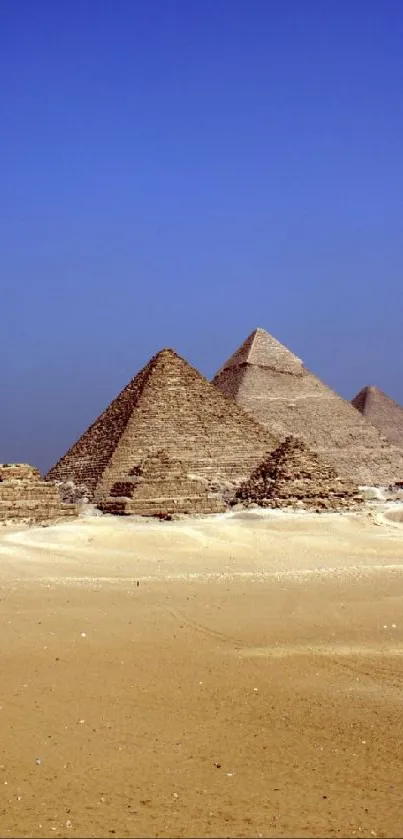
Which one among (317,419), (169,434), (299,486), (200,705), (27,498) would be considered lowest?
(200,705)

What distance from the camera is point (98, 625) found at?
286 inches

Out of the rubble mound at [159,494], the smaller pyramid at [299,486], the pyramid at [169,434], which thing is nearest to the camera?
the rubble mound at [159,494]

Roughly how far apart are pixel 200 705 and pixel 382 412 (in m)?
55.3

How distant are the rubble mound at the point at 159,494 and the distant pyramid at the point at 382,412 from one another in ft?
115

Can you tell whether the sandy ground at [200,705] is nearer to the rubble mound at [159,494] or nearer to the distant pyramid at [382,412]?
the rubble mound at [159,494]

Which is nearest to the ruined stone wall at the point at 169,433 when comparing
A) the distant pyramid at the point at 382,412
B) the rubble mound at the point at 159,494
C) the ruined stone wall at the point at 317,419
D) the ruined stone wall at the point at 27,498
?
the ruined stone wall at the point at 317,419

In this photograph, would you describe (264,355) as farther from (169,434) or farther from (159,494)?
(159,494)

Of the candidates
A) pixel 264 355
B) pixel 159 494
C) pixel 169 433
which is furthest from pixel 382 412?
pixel 159 494

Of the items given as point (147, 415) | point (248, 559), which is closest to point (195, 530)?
point (248, 559)

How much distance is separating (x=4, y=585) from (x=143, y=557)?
12.3 feet

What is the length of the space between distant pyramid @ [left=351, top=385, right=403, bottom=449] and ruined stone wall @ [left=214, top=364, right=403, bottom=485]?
34.8 feet

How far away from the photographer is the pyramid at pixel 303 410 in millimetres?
43406

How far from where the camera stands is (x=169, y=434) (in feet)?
117

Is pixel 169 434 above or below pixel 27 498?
above
